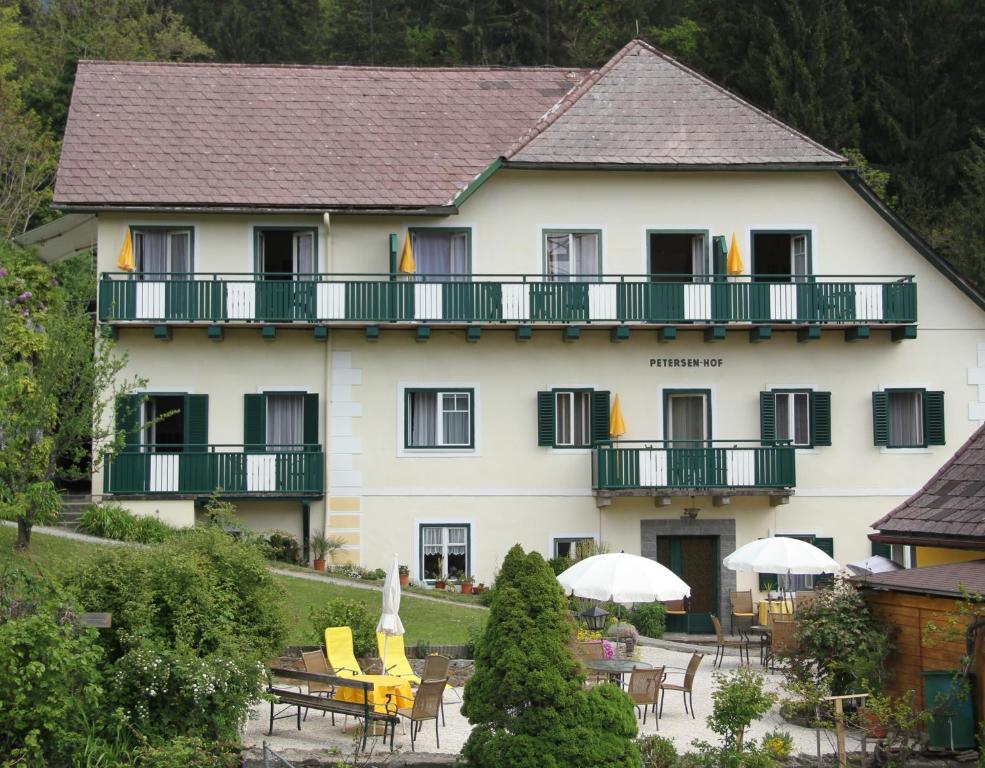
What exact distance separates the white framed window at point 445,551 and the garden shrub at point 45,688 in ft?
51.8

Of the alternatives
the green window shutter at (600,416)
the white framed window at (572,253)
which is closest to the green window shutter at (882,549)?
the green window shutter at (600,416)

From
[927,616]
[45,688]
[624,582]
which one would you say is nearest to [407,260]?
[624,582]

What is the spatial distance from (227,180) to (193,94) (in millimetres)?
3625

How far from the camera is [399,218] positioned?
3172 cm

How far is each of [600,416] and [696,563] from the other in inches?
145

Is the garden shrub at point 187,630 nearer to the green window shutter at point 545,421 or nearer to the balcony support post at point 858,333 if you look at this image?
the green window shutter at point 545,421

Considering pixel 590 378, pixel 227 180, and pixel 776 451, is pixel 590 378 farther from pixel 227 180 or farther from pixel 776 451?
pixel 227 180

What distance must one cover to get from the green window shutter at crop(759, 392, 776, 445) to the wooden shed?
12.9m

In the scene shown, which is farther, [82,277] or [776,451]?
[82,277]

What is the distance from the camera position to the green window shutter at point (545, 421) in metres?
31.6

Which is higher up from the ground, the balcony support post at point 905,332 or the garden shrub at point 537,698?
the balcony support post at point 905,332

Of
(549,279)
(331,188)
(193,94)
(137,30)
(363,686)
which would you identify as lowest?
(363,686)

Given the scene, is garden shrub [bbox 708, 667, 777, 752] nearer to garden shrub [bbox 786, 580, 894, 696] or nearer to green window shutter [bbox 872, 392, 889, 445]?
garden shrub [bbox 786, 580, 894, 696]

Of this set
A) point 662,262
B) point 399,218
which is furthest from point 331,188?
point 662,262
